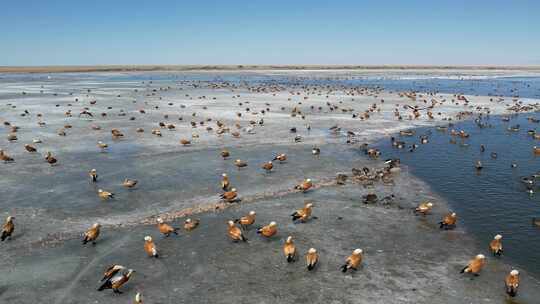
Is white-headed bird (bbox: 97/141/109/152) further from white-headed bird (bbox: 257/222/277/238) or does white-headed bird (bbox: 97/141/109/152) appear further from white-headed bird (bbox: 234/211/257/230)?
white-headed bird (bbox: 257/222/277/238)

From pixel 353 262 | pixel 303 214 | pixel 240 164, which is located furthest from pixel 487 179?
pixel 353 262

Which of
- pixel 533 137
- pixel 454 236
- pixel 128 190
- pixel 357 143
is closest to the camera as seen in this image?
pixel 454 236

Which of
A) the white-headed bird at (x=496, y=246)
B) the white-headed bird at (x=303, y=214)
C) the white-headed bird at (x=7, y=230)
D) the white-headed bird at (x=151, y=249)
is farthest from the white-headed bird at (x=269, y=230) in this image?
the white-headed bird at (x=7, y=230)

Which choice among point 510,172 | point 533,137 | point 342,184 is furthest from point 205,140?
point 533,137

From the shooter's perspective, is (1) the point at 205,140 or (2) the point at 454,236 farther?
(1) the point at 205,140

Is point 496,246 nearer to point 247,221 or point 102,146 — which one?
point 247,221

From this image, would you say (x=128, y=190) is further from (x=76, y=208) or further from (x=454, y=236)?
(x=454, y=236)

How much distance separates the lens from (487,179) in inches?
917

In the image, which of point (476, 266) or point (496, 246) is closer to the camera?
point (476, 266)

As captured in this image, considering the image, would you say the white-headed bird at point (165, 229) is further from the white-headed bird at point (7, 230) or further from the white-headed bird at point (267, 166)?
the white-headed bird at point (267, 166)

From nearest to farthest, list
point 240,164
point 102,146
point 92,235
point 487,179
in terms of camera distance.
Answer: point 92,235 < point 487,179 < point 240,164 < point 102,146

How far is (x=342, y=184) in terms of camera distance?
22.0 m

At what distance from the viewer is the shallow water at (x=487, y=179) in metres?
16.1

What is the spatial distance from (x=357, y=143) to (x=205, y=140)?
1112cm
